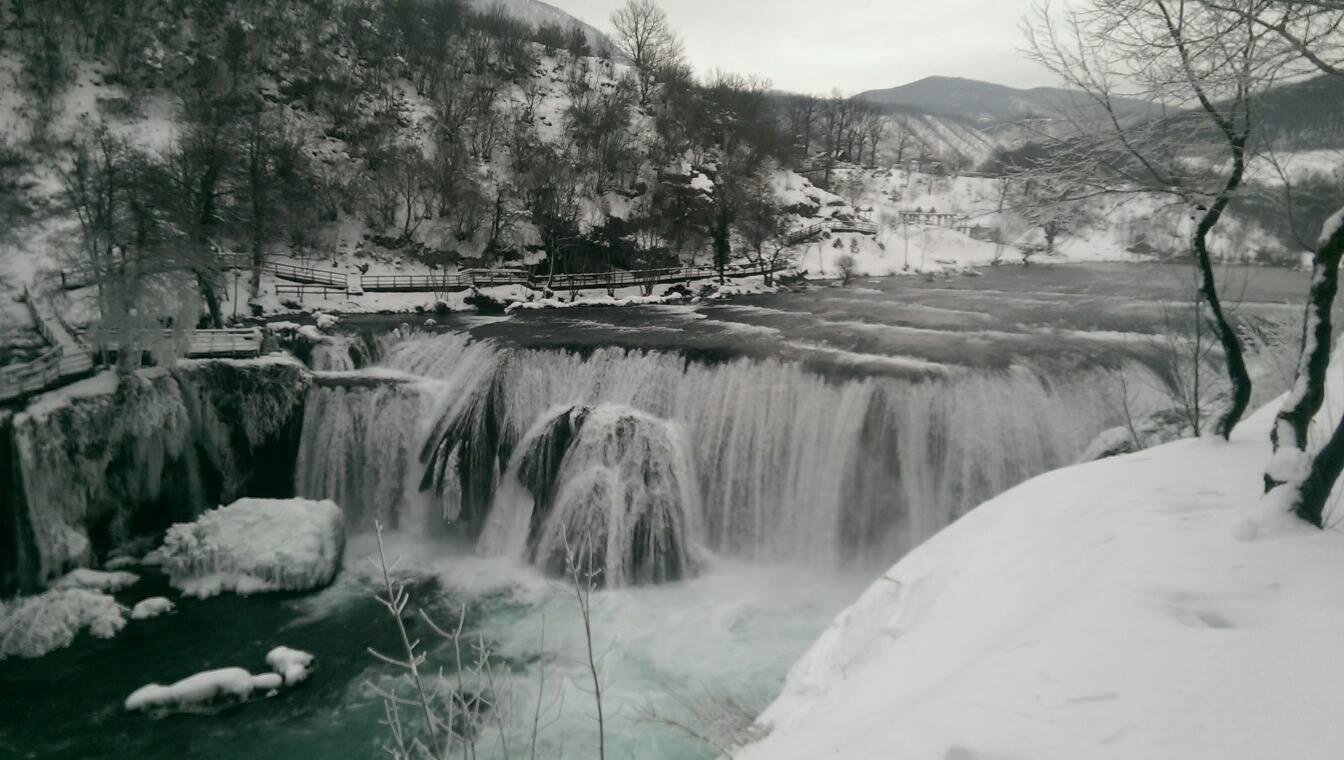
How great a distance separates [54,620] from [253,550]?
3221 millimetres

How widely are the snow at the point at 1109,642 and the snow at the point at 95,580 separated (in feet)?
47.1

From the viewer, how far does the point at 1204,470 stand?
655cm

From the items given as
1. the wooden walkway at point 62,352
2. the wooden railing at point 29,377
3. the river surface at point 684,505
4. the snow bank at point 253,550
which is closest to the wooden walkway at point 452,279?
the wooden walkway at point 62,352

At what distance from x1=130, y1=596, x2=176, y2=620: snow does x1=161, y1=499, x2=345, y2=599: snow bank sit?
1.76ft

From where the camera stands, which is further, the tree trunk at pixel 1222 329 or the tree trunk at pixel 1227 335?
the tree trunk at pixel 1227 335

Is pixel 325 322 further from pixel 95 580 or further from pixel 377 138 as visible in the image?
pixel 377 138

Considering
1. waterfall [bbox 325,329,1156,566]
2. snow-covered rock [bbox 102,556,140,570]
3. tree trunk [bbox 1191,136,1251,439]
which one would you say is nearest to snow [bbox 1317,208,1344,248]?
tree trunk [bbox 1191,136,1251,439]

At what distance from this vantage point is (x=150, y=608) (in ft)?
41.9

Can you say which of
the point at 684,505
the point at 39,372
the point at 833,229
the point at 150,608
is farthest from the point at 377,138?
the point at 684,505

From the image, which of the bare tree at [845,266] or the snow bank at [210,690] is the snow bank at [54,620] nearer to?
the snow bank at [210,690]

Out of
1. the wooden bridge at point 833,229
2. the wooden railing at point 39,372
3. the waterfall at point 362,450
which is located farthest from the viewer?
the wooden bridge at point 833,229

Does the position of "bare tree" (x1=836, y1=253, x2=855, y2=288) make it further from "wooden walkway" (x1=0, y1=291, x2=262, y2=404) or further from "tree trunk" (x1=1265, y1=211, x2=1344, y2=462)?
"tree trunk" (x1=1265, y1=211, x2=1344, y2=462)

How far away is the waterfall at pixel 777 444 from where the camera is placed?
46.3 ft

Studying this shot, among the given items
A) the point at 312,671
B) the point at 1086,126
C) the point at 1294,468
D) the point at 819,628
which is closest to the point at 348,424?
the point at 312,671
